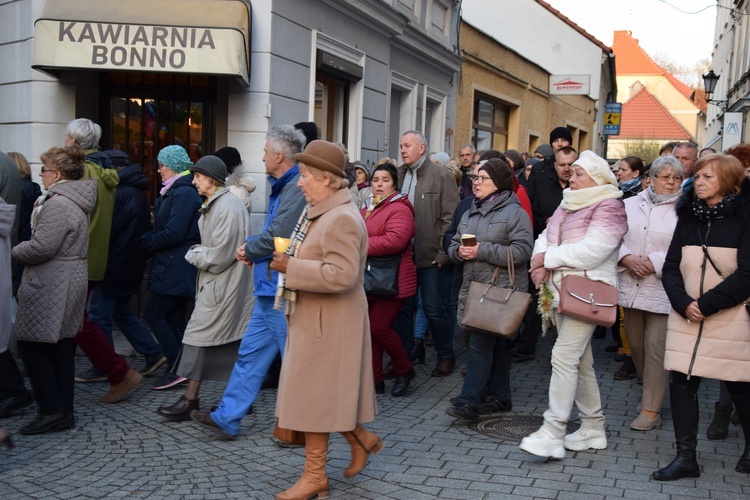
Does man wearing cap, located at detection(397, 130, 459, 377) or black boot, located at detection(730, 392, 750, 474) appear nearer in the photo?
black boot, located at detection(730, 392, 750, 474)

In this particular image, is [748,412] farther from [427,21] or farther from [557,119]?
[557,119]

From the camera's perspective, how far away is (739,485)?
5.00 meters

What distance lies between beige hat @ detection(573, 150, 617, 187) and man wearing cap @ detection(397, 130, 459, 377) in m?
2.37

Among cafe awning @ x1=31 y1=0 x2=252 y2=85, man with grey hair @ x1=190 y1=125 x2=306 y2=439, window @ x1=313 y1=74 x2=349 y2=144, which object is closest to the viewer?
man with grey hair @ x1=190 y1=125 x2=306 y2=439

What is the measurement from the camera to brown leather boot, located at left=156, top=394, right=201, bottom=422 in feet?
19.7

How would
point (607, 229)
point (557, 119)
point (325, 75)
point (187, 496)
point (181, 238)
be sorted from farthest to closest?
point (557, 119)
point (325, 75)
point (181, 238)
point (607, 229)
point (187, 496)

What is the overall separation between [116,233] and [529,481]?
4.10 meters

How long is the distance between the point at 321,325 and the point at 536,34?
21550mm

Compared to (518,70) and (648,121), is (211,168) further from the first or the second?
(648,121)

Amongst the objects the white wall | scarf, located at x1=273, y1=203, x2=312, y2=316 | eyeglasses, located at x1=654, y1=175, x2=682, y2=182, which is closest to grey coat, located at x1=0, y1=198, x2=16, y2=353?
scarf, located at x1=273, y1=203, x2=312, y2=316

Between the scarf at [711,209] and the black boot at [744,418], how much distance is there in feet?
3.50

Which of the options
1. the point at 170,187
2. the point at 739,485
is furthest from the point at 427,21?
the point at 739,485

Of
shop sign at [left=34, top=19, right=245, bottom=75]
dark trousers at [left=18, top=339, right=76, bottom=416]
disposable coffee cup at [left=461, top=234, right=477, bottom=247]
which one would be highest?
shop sign at [left=34, top=19, right=245, bottom=75]

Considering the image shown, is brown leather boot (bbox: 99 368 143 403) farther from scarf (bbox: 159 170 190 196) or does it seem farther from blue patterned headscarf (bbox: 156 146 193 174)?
blue patterned headscarf (bbox: 156 146 193 174)
